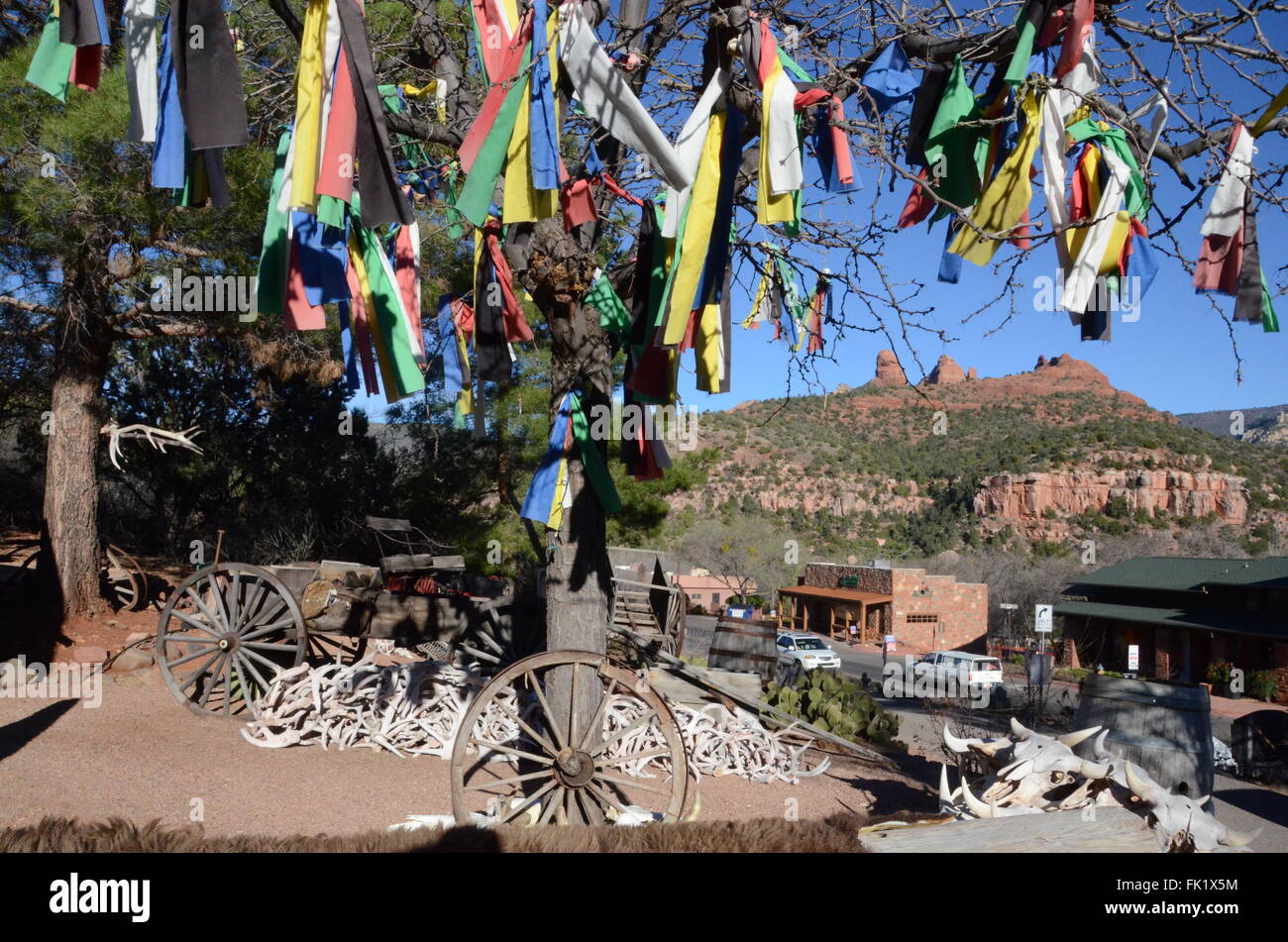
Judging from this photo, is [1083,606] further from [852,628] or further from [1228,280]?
[1228,280]

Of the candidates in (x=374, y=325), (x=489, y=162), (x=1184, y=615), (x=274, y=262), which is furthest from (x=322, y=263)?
(x=1184, y=615)

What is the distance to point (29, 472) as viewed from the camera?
1670cm

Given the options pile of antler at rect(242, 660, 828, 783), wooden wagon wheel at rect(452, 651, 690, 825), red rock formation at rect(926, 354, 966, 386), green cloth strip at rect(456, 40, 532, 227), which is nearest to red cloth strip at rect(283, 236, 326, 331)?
green cloth strip at rect(456, 40, 532, 227)

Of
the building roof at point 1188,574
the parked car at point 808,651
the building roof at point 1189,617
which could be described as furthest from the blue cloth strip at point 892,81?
the building roof at point 1188,574

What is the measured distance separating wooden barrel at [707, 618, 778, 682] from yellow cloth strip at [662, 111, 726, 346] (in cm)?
651

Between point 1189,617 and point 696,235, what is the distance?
2683 centimetres

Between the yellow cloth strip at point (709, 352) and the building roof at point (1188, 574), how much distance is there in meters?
24.7

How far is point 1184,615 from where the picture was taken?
25406mm

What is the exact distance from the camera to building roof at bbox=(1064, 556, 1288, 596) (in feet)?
79.8

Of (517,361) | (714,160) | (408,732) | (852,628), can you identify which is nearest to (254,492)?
(517,361)

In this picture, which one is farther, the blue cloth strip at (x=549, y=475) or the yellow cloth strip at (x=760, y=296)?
the yellow cloth strip at (x=760, y=296)

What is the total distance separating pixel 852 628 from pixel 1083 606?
11589 mm

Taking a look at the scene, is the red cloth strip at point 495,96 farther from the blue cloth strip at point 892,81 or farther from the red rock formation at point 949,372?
the red rock formation at point 949,372

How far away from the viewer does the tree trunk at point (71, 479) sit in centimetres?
965
